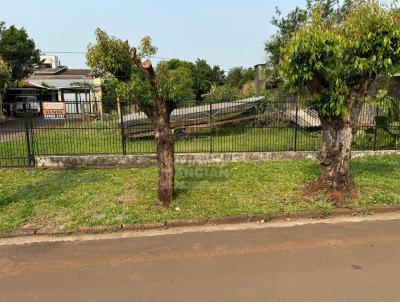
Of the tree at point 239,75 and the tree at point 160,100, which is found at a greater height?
the tree at point 239,75

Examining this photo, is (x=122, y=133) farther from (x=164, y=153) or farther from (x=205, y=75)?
(x=205, y=75)

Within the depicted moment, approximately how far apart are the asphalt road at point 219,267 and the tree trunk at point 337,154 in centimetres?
122

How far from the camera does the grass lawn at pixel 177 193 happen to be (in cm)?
633

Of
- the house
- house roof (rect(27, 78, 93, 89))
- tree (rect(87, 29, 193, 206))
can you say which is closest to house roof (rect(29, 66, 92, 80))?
the house

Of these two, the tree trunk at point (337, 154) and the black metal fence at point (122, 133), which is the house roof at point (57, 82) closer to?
the black metal fence at point (122, 133)

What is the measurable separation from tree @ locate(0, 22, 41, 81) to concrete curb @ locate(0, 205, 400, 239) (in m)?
24.6

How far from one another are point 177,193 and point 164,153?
1.09m

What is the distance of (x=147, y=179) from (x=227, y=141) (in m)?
3.75

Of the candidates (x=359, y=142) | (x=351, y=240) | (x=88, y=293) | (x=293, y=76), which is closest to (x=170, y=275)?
(x=88, y=293)

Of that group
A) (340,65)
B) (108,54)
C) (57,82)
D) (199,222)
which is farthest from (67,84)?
(340,65)

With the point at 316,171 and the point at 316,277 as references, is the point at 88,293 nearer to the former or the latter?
the point at 316,277

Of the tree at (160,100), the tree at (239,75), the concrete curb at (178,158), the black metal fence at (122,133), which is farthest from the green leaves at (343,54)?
the tree at (239,75)

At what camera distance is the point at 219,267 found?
4.48 metres

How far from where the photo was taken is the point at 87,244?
5.40 meters
